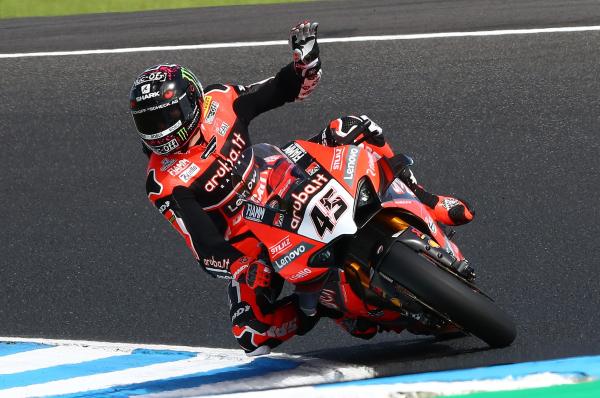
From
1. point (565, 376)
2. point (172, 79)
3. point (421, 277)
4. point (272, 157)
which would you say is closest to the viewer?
point (565, 376)

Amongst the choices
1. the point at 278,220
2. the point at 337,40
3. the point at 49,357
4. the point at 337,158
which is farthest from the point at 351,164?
the point at 337,40

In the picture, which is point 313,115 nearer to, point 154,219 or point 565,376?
point 154,219

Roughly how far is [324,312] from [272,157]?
0.95 m

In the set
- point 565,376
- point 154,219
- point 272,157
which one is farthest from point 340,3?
point 565,376

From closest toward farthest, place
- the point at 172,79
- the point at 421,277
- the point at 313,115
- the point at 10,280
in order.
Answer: the point at 421,277
the point at 172,79
the point at 10,280
the point at 313,115

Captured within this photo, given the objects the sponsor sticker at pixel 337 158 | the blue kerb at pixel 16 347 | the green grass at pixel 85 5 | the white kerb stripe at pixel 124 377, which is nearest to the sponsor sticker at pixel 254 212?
the sponsor sticker at pixel 337 158

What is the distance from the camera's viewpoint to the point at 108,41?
1169 cm

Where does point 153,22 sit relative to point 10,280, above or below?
above

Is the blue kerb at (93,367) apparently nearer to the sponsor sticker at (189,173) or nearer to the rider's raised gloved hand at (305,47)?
the sponsor sticker at (189,173)

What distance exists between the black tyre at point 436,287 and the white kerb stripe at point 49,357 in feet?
8.54

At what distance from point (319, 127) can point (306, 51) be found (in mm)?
3433

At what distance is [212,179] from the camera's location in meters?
5.90

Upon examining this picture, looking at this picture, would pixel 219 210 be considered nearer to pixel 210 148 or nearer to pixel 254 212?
pixel 210 148

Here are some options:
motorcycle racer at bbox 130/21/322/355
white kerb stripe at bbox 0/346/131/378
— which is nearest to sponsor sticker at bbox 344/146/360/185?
motorcycle racer at bbox 130/21/322/355
